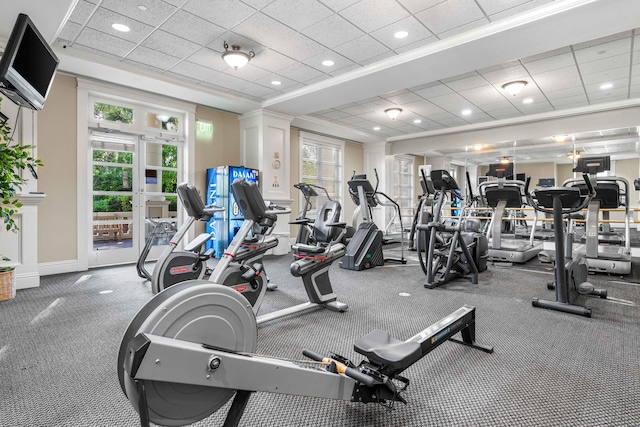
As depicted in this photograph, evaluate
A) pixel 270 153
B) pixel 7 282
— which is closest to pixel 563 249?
pixel 270 153

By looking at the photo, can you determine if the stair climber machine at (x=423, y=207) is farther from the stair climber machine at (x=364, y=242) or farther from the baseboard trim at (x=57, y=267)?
the baseboard trim at (x=57, y=267)

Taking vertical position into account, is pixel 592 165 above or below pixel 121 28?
below

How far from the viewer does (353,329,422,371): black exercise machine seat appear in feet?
5.39

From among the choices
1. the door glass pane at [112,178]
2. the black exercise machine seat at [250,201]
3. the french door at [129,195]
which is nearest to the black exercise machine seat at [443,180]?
the black exercise machine seat at [250,201]

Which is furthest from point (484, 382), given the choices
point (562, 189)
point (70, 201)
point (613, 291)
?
point (70, 201)

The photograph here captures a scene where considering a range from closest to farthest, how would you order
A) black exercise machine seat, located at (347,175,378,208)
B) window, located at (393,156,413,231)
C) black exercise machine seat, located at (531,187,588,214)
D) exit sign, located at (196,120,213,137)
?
1. black exercise machine seat, located at (531,187,588,214)
2. black exercise machine seat, located at (347,175,378,208)
3. exit sign, located at (196,120,213,137)
4. window, located at (393,156,413,231)

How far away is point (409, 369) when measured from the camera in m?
2.14

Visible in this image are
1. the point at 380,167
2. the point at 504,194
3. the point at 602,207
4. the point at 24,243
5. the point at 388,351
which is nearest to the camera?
the point at 388,351

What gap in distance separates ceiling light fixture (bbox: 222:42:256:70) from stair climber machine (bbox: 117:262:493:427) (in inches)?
152

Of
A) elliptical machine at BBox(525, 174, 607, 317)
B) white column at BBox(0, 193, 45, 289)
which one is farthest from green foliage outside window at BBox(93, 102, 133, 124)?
elliptical machine at BBox(525, 174, 607, 317)

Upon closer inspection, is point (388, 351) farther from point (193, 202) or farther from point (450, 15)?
point (450, 15)

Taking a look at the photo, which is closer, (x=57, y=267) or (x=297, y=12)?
(x=297, y=12)

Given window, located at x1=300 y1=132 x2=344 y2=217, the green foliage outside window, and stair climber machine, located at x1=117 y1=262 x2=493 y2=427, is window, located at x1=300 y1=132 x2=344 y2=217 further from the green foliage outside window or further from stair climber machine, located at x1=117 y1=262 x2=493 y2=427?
stair climber machine, located at x1=117 y1=262 x2=493 y2=427

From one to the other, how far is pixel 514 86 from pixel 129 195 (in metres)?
6.76
